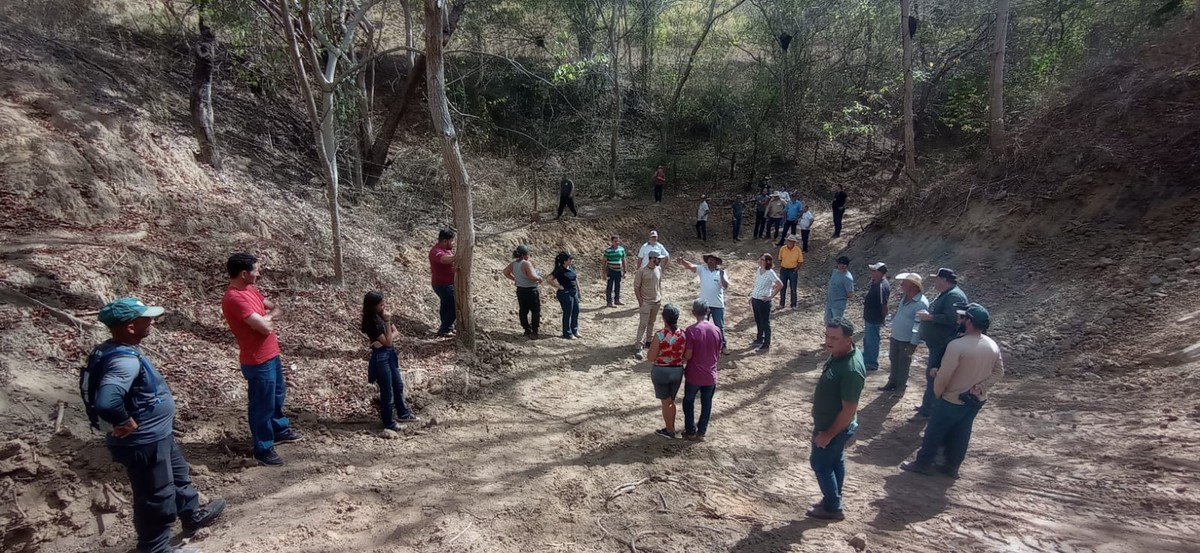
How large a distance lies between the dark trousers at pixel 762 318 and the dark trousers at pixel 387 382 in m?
5.62

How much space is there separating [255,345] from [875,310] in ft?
23.9

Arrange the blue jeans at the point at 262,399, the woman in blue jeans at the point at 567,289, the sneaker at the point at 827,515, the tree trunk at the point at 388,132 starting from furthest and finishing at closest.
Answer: the tree trunk at the point at 388,132 < the woman in blue jeans at the point at 567,289 < the blue jeans at the point at 262,399 < the sneaker at the point at 827,515

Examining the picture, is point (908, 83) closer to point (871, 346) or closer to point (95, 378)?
point (871, 346)

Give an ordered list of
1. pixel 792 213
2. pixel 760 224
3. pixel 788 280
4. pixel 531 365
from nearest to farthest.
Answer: pixel 531 365 → pixel 788 280 → pixel 792 213 → pixel 760 224

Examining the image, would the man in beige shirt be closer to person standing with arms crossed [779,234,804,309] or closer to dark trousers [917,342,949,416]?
dark trousers [917,342,949,416]

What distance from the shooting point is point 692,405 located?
566cm

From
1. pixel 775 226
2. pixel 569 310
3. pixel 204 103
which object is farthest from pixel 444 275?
pixel 775 226

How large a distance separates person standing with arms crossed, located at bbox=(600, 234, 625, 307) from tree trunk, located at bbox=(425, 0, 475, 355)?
163 inches

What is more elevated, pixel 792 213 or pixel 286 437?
pixel 792 213

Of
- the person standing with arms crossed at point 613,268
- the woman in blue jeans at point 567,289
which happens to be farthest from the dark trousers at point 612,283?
the woman in blue jeans at point 567,289

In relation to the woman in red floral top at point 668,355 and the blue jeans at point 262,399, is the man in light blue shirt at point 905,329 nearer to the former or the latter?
the woman in red floral top at point 668,355

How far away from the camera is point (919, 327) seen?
21.5 feet

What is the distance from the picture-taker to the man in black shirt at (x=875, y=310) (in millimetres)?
7461

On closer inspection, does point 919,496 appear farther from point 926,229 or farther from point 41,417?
point 926,229
